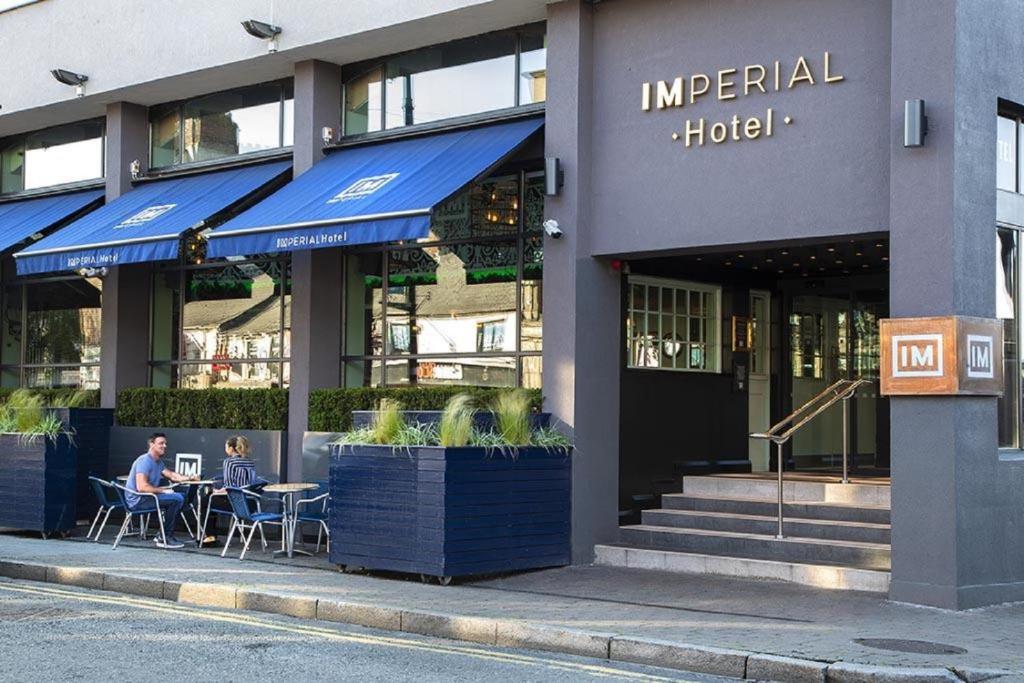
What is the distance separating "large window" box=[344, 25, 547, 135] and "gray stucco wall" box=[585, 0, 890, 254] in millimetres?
1120

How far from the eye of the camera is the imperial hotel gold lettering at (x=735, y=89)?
12.6 m

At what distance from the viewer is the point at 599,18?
14.3m

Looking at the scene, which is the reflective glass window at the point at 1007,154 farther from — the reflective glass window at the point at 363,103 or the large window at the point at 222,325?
the large window at the point at 222,325

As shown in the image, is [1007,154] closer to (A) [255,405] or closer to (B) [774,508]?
(B) [774,508]

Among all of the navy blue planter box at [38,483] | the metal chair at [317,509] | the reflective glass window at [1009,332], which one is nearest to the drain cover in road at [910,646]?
the reflective glass window at [1009,332]

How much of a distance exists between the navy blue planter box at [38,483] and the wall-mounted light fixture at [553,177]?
23.6 ft

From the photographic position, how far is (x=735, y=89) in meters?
13.1

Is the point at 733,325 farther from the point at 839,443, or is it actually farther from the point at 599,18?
the point at 599,18

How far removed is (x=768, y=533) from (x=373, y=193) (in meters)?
5.57

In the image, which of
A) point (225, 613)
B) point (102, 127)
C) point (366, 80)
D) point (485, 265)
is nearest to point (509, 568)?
point (225, 613)

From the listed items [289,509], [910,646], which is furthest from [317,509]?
[910,646]

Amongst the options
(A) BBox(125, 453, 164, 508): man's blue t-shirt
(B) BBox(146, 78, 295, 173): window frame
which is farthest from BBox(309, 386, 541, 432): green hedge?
(B) BBox(146, 78, 295, 173): window frame

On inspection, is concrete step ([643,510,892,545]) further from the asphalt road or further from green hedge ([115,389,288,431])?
green hedge ([115,389,288,431])

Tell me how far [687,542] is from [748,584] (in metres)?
1.44
